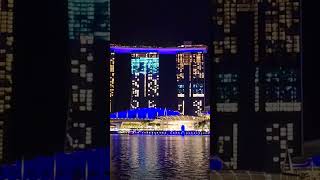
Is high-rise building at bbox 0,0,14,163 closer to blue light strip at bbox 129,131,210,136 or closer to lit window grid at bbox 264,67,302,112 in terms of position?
lit window grid at bbox 264,67,302,112

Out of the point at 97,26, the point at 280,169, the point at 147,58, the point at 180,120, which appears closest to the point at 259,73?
the point at 280,169

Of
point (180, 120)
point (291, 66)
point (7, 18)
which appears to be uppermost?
point (7, 18)

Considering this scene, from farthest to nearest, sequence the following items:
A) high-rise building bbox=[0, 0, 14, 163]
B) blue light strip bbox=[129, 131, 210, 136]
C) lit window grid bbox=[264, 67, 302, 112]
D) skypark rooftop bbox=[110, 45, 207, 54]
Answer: skypark rooftop bbox=[110, 45, 207, 54] < blue light strip bbox=[129, 131, 210, 136] < lit window grid bbox=[264, 67, 302, 112] < high-rise building bbox=[0, 0, 14, 163]

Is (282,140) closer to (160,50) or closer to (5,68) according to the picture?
(5,68)

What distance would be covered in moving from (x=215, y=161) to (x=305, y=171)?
4.56 m

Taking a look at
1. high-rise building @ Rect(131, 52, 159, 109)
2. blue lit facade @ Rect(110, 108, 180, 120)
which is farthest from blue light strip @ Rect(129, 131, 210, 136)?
high-rise building @ Rect(131, 52, 159, 109)

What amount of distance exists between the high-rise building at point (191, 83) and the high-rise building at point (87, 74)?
245 feet

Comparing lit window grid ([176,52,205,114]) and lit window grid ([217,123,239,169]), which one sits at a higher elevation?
lit window grid ([176,52,205,114])

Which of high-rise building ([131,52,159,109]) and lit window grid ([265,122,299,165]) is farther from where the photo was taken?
high-rise building ([131,52,159,109])

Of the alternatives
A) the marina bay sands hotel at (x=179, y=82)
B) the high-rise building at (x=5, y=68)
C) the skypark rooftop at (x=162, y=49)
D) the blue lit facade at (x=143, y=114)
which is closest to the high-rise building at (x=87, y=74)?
the high-rise building at (x=5, y=68)

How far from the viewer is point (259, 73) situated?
2466cm

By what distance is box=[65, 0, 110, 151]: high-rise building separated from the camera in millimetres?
25281

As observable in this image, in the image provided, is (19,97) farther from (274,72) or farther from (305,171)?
(305,171)

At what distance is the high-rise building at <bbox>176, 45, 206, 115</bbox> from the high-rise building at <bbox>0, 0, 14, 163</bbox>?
77753mm
